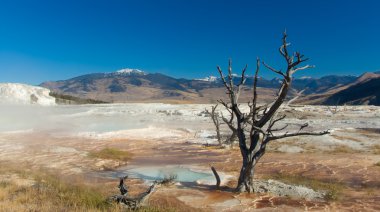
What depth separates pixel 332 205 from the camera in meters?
11.7

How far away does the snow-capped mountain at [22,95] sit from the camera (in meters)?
75.6

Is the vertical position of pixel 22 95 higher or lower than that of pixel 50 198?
higher

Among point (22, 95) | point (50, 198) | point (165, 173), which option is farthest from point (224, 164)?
point (22, 95)

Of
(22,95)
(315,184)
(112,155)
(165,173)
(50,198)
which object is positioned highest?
(22,95)

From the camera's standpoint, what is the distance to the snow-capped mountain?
75.6 metres

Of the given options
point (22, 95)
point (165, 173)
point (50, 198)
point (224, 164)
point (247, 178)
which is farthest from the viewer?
point (22, 95)

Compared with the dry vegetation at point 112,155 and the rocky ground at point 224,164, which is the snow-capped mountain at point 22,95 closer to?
the rocky ground at point 224,164

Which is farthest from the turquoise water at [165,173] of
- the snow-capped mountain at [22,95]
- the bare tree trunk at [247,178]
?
the snow-capped mountain at [22,95]

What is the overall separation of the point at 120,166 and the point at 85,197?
31.2 ft

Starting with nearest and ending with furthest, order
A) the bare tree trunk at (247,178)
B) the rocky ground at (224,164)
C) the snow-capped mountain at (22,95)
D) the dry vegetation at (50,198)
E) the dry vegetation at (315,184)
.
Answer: the dry vegetation at (50,198), the rocky ground at (224,164), the dry vegetation at (315,184), the bare tree trunk at (247,178), the snow-capped mountain at (22,95)

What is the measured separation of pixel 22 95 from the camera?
→ 256 ft

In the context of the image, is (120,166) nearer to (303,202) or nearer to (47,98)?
(303,202)

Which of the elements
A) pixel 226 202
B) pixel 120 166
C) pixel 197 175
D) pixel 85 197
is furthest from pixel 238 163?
pixel 85 197

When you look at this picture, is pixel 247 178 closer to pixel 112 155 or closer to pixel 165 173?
pixel 165 173
